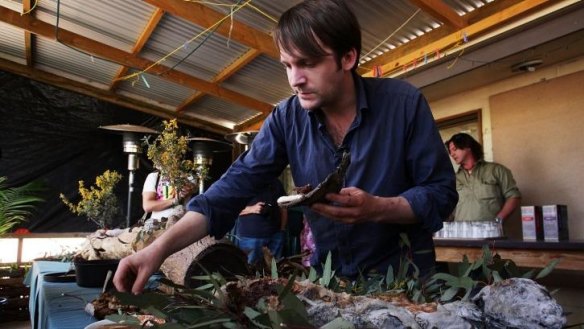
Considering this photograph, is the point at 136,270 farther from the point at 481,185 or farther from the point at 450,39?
the point at 481,185

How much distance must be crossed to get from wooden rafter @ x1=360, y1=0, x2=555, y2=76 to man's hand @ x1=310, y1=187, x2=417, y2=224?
9.07 ft

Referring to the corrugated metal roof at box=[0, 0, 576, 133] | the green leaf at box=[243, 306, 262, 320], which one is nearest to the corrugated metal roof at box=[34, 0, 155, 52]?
the corrugated metal roof at box=[0, 0, 576, 133]

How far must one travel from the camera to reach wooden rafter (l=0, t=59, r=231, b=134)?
7492mm

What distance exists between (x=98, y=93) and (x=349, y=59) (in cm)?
784

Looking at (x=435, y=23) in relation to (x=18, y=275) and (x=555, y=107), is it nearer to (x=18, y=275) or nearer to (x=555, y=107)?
(x=555, y=107)

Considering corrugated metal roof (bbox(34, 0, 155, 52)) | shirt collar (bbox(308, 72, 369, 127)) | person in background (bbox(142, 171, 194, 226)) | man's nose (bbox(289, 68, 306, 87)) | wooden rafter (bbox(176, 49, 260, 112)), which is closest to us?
man's nose (bbox(289, 68, 306, 87))

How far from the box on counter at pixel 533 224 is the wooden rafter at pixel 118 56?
4.61 m

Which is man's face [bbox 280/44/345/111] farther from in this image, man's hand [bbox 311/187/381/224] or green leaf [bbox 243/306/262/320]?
green leaf [bbox 243/306/262/320]

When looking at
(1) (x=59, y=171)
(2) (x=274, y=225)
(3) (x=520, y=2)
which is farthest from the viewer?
(1) (x=59, y=171)

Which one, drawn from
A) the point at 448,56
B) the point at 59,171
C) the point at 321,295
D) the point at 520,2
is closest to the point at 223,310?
the point at 321,295

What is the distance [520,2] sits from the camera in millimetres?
3244

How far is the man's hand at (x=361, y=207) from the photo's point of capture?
3.31ft

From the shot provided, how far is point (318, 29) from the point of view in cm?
118

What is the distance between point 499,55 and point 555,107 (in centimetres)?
117
